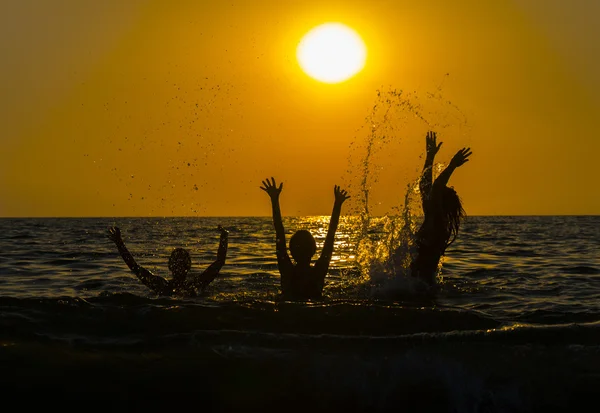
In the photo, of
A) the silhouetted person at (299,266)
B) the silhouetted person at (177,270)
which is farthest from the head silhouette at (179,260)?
the silhouetted person at (299,266)

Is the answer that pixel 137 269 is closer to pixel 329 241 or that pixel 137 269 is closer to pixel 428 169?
pixel 329 241

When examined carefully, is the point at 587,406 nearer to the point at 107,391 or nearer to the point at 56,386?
the point at 107,391

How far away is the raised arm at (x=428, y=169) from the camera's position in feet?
32.7

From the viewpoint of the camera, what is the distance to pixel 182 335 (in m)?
6.43

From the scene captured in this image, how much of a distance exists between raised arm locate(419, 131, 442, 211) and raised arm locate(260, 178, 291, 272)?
7.54 feet

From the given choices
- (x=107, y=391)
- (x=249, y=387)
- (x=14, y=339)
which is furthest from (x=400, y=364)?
(x=14, y=339)

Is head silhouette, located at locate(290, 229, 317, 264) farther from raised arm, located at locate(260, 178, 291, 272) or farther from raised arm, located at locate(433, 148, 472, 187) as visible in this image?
raised arm, located at locate(433, 148, 472, 187)

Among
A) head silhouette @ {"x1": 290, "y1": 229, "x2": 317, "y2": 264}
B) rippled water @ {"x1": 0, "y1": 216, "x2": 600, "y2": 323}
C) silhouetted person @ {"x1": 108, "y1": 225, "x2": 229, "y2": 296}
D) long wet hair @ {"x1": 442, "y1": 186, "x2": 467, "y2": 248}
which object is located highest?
long wet hair @ {"x1": 442, "y1": 186, "x2": 467, "y2": 248}

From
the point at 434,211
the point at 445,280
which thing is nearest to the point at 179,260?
the point at 434,211

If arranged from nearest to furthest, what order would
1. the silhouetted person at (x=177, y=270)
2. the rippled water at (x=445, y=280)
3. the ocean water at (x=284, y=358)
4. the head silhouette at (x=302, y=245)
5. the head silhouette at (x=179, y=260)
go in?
the ocean water at (x=284, y=358), the head silhouette at (x=302, y=245), the silhouetted person at (x=177, y=270), the head silhouette at (x=179, y=260), the rippled water at (x=445, y=280)

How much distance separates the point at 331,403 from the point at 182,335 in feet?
5.76

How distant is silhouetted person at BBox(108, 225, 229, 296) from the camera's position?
952 cm

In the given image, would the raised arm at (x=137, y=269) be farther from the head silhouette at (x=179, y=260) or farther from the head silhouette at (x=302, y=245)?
the head silhouette at (x=302, y=245)

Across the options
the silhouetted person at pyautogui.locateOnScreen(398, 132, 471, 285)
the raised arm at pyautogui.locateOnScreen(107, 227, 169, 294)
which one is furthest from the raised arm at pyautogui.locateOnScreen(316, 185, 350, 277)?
the raised arm at pyautogui.locateOnScreen(107, 227, 169, 294)
